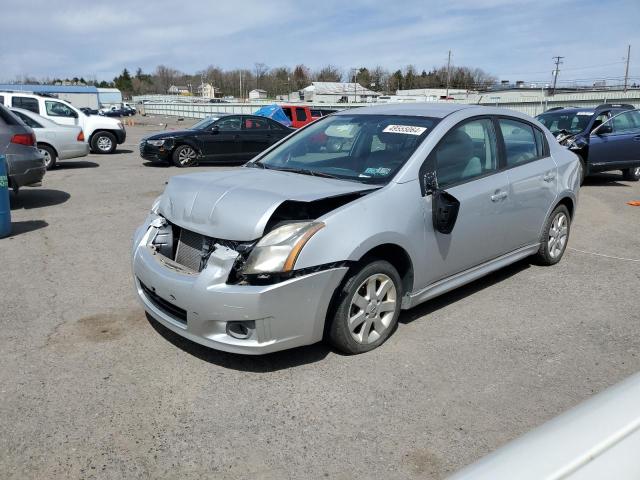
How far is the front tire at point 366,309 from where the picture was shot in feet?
11.7

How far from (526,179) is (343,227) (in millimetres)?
2392

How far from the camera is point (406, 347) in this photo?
3.95m

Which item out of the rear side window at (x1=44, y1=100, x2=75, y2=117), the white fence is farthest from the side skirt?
the white fence

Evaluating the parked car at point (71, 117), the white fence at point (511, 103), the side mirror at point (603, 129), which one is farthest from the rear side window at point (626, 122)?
the parked car at point (71, 117)

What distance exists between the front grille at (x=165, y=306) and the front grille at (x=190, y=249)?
0.28 meters

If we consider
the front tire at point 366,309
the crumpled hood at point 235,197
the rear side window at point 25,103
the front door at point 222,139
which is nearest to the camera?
the crumpled hood at point 235,197

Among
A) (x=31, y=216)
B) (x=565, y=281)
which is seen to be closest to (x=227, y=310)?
(x=565, y=281)

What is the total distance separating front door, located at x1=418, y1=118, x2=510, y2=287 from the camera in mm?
4211

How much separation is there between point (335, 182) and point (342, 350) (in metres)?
1.21

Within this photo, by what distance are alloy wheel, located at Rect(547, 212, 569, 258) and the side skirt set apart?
44cm

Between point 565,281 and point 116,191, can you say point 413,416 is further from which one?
point 116,191

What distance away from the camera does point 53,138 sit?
43.8ft

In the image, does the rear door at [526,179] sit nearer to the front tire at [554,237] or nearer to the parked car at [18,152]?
the front tire at [554,237]

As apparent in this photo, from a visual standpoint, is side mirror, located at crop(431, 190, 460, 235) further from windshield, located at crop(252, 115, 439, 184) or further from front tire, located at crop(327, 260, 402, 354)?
front tire, located at crop(327, 260, 402, 354)
